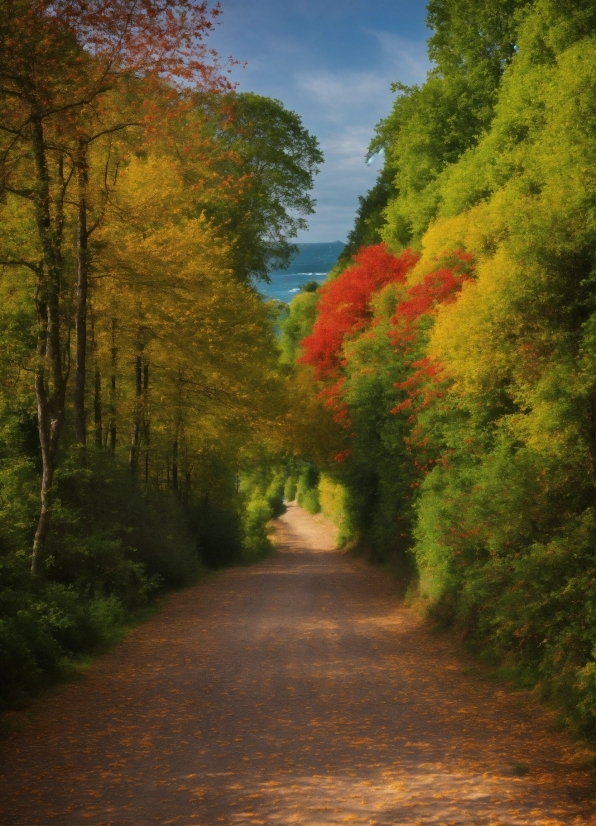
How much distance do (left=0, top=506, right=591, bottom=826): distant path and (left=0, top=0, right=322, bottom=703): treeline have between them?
160cm

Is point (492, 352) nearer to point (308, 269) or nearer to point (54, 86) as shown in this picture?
point (54, 86)

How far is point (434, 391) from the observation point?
17312mm

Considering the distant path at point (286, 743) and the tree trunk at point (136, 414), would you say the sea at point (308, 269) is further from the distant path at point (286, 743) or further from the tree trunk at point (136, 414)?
the distant path at point (286, 743)

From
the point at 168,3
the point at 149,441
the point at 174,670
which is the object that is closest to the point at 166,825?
the point at 174,670

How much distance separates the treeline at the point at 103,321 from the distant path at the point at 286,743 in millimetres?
1601

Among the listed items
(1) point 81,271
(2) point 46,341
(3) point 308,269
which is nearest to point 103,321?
(1) point 81,271

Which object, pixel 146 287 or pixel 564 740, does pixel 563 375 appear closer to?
pixel 564 740

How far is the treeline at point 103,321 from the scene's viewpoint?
37.5 feet

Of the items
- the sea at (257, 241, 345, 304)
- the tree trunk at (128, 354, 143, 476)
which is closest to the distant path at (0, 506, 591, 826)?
the tree trunk at (128, 354, 143, 476)

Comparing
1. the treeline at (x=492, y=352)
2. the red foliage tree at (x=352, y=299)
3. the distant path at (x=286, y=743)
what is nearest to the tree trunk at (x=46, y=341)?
the distant path at (x=286, y=743)

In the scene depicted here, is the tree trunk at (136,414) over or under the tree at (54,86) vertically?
under

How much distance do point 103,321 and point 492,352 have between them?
441 inches

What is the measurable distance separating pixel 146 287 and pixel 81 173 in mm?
3750

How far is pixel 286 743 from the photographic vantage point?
26.5 feet
